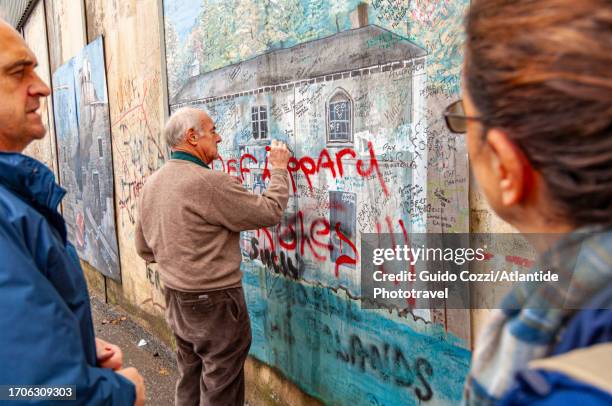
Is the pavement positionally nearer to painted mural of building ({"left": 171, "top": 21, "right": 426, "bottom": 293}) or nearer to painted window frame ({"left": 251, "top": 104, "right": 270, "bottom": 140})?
painted mural of building ({"left": 171, "top": 21, "right": 426, "bottom": 293})

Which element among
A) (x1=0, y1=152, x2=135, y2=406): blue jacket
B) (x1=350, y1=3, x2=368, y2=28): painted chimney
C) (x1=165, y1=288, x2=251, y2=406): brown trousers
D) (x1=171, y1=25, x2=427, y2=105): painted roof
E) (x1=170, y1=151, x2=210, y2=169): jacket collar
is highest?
(x1=350, y1=3, x2=368, y2=28): painted chimney

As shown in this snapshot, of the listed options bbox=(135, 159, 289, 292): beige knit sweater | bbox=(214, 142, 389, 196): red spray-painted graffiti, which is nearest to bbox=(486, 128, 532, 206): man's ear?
bbox=(214, 142, 389, 196): red spray-painted graffiti

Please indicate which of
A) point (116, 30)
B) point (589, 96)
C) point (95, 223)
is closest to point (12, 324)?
point (589, 96)

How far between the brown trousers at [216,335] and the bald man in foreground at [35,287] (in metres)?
1.01

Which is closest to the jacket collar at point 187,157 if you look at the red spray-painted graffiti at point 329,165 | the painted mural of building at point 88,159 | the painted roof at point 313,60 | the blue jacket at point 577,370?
the red spray-painted graffiti at point 329,165

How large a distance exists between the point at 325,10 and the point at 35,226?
1.85 m

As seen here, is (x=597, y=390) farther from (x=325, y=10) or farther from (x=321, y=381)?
(x=321, y=381)

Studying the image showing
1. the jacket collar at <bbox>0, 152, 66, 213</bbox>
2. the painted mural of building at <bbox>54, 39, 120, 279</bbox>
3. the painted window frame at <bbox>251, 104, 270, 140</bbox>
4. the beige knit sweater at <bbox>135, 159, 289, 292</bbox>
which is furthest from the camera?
the painted mural of building at <bbox>54, 39, 120, 279</bbox>

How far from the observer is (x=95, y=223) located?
6992mm

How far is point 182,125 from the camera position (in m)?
2.93

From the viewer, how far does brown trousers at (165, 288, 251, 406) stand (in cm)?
293

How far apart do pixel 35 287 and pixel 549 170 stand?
52.5 inches

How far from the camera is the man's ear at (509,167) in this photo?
0.81 metres

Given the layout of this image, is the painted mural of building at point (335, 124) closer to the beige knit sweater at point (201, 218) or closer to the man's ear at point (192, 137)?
the beige knit sweater at point (201, 218)
